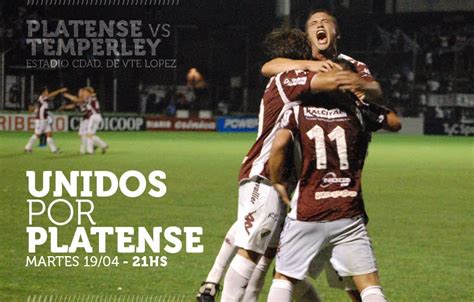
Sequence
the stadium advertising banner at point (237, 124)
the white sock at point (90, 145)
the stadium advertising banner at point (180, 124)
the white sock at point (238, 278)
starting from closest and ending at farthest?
the white sock at point (238, 278), the white sock at point (90, 145), the stadium advertising banner at point (180, 124), the stadium advertising banner at point (237, 124)

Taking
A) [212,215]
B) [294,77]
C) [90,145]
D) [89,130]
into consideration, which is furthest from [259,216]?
[89,130]

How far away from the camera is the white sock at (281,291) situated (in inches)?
252

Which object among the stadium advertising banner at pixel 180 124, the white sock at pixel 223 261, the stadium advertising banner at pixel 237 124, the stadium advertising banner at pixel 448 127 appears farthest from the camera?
the stadium advertising banner at pixel 237 124

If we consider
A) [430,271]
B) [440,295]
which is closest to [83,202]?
[430,271]

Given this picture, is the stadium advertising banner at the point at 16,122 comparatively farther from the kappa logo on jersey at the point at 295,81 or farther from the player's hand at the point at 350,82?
the player's hand at the point at 350,82

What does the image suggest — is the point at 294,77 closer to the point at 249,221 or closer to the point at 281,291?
the point at 281,291

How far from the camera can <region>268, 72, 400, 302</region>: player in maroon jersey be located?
624 centimetres

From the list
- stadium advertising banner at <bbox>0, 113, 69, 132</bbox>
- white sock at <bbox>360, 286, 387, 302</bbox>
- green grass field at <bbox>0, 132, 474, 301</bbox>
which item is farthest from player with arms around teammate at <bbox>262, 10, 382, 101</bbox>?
stadium advertising banner at <bbox>0, 113, 69, 132</bbox>

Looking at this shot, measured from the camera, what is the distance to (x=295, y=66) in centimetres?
683

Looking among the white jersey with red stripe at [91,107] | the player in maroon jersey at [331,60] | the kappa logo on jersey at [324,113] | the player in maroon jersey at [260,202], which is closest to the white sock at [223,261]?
the player in maroon jersey at [260,202]

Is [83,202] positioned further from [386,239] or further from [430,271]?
[430,271]

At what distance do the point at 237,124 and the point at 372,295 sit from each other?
45.1m

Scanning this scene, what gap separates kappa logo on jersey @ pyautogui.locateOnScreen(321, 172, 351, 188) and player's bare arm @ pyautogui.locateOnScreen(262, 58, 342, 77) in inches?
23.7

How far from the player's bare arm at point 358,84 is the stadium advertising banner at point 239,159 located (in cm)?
1
